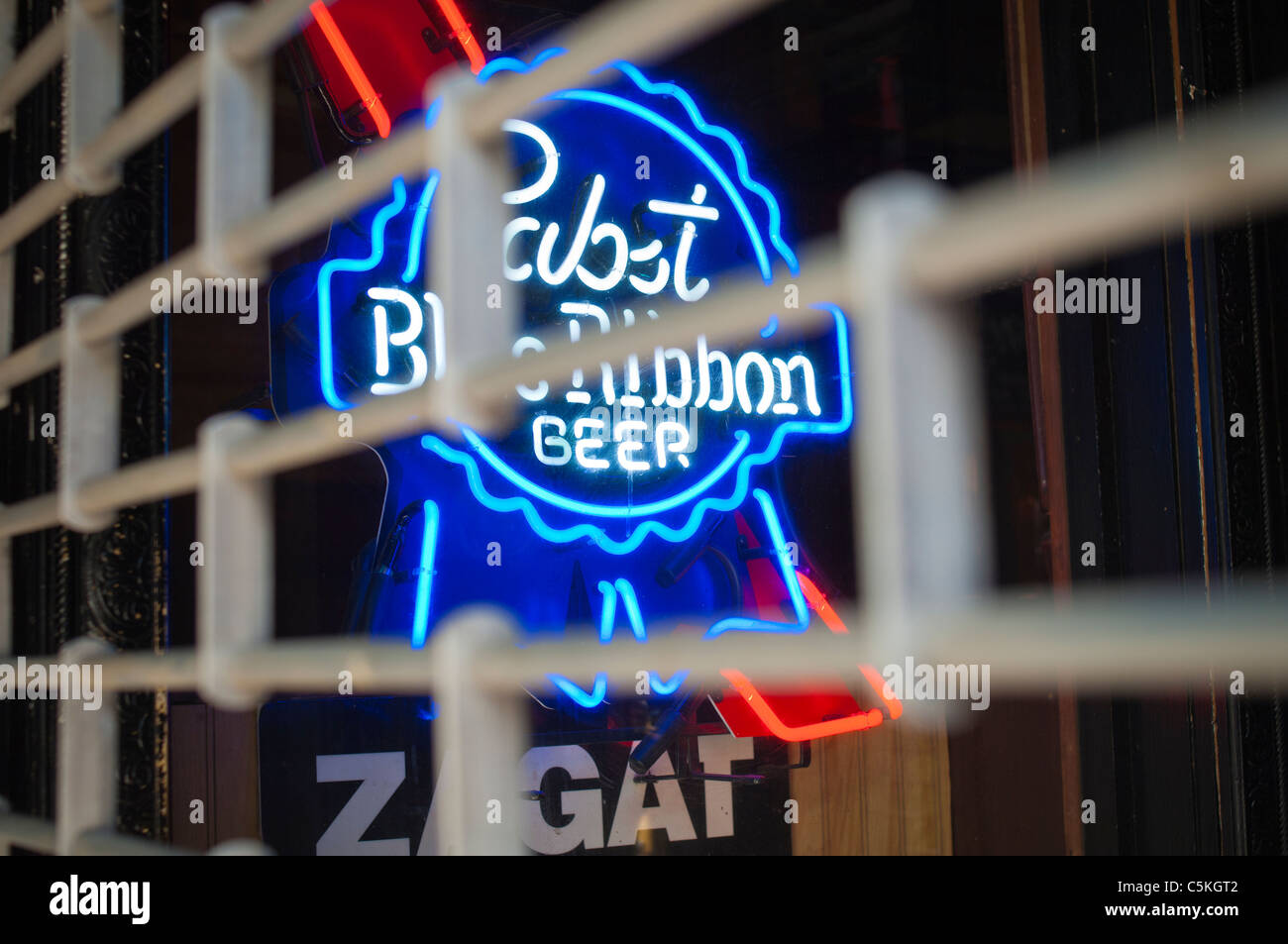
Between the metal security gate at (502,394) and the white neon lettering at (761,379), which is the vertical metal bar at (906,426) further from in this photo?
the white neon lettering at (761,379)

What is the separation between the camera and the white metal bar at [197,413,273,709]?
977 mm

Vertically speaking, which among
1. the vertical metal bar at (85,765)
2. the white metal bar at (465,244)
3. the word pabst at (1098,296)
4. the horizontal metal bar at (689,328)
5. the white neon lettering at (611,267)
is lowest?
the vertical metal bar at (85,765)

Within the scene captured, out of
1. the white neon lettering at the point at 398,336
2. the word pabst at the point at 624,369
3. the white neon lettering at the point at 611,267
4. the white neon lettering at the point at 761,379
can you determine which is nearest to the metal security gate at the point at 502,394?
the white neon lettering at the point at 398,336

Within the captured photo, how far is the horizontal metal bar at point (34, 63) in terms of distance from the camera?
142cm

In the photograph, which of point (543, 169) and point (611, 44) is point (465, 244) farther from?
point (543, 169)

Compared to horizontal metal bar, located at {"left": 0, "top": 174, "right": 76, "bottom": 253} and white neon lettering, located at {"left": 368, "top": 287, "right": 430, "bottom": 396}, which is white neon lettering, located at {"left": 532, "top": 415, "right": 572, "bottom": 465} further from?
horizontal metal bar, located at {"left": 0, "top": 174, "right": 76, "bottom": 253}

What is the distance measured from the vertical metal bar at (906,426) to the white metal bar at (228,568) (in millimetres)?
620

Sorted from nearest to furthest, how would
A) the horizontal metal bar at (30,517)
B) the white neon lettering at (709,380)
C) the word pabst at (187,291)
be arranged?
1. the word pabst at (187,291)
2. the horizontal metal bar at (30,517)
3. the white neon lettering at (709,380)

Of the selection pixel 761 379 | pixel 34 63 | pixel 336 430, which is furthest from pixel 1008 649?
pixel 761 379

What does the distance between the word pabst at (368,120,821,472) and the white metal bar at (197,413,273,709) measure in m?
2.16

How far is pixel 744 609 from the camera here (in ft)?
12.9
